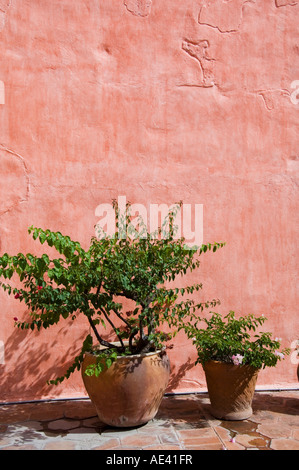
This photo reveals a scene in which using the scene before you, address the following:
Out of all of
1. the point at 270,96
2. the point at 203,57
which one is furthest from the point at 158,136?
the point at 270,96

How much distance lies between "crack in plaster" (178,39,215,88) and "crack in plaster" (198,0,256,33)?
0.71ft

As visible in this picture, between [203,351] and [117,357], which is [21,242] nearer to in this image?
[117,357]

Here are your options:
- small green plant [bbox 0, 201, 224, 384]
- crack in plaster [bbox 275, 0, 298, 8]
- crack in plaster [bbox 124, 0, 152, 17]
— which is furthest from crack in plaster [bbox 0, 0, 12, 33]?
crack in plaster [bbox 275, 0, 298, 8]

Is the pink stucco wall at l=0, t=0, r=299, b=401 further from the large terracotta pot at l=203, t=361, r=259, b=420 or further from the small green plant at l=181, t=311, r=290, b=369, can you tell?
the large terracotta pot at l=203, t=361, r=259, b=420

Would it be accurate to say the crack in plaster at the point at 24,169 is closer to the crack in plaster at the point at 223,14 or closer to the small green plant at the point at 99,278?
the small green plant at the point at 99,278

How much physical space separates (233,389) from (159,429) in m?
0.66

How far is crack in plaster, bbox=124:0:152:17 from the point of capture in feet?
14.8

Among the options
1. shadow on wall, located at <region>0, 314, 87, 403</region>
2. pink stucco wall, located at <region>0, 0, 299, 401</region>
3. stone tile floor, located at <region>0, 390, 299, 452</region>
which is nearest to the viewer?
stone tile floor, located at <region>0, 390, 299, 452</region>

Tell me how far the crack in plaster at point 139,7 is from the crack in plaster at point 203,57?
49 centimetres

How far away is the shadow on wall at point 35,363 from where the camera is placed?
4.17 metres

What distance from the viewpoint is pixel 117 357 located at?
11.0 feet

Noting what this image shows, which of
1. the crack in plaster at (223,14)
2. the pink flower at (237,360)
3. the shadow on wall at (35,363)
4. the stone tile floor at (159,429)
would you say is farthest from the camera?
the crack in plaster at (223,14)

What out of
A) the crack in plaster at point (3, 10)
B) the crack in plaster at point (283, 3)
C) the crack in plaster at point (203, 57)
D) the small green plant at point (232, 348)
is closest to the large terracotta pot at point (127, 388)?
the small green plant at point (232, 348)
